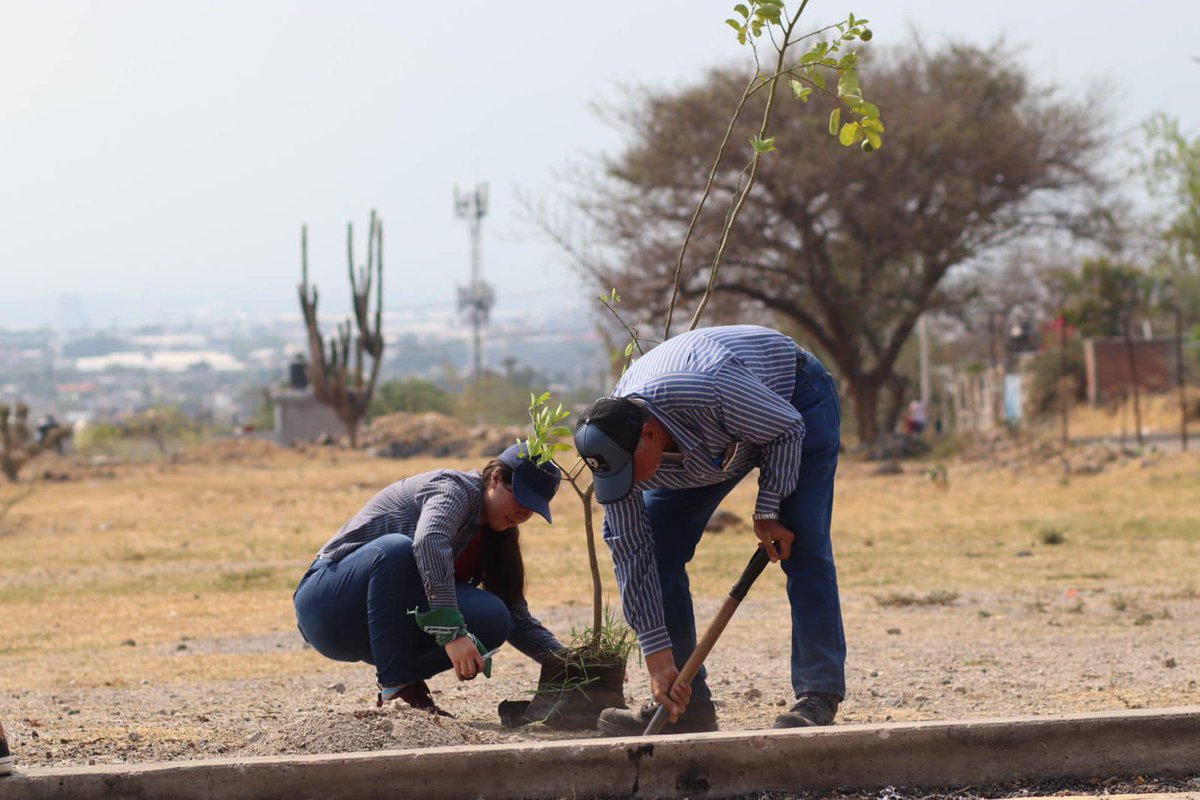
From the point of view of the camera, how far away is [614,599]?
9641 millimetres

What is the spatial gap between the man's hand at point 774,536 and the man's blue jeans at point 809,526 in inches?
4.3

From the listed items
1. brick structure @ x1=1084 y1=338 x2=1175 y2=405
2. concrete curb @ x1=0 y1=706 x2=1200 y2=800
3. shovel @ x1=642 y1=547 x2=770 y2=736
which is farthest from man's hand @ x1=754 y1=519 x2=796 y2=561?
brick structure @ x1=1084 y1=338 x2=1175 y2=405

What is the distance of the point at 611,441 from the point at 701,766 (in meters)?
0.88

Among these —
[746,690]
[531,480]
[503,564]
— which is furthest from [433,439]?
[531,480]

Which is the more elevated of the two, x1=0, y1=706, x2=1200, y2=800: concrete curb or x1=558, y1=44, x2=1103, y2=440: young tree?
x1=558, y1=44, x2=1103, y2=440: young tree

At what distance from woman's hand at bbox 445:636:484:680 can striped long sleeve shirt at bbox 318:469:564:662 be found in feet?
0.40

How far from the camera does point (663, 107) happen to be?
1127 inches

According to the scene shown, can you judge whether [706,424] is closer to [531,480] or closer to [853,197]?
[531,480]

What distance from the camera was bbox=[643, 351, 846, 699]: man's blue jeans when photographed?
15.4ft

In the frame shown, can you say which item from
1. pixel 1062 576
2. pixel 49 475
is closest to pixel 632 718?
pixel 1062 576

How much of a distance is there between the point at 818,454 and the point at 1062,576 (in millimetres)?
6017

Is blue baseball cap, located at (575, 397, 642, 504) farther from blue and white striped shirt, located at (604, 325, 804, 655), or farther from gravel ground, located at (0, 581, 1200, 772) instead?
gravel ground, located at (0, 581, 1200, 772)

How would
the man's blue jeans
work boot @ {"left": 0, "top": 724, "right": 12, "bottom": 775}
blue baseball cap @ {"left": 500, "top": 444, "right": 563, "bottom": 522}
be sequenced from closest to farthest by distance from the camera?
work boot @ {"left": 0, "top": 724, "right": 12, "bottom": 775}, the man's blue jeans, blue baseball cap @ {"left": 500, "top": 444, "right": 563, "bottom": 522}

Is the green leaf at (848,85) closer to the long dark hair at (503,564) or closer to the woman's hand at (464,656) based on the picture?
the long dark hair at (503,564)
